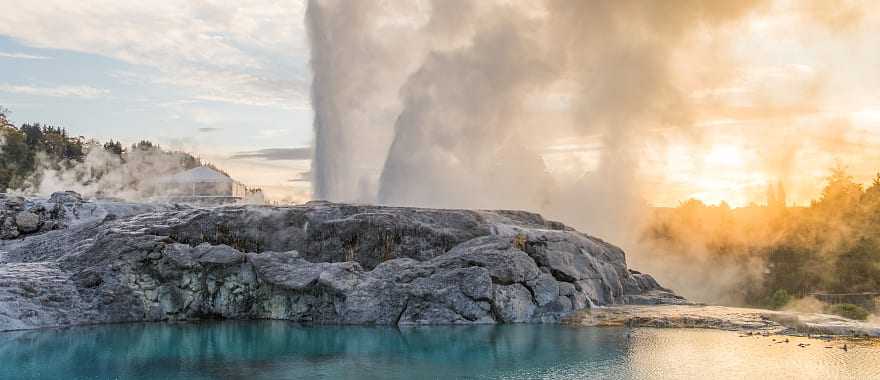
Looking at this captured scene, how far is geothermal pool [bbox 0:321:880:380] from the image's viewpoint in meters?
23.6

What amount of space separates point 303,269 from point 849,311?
98.1ft

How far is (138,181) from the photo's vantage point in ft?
297

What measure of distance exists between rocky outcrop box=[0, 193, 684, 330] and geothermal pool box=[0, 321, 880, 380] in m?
1.95

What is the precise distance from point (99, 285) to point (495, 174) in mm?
34019

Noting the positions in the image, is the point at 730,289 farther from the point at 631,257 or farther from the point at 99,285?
the point at 99,285

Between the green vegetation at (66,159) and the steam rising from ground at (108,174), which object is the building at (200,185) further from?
the green vegetation at (66,159)

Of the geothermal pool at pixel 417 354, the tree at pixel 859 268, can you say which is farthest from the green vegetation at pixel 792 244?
the geothermal pool at pixel 417 354

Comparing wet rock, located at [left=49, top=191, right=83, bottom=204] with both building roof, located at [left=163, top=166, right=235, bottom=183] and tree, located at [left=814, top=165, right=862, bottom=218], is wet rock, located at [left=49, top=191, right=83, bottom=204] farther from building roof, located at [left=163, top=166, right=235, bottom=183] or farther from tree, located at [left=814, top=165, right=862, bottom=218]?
tree, located at [left=814, top=165, right=862, bottom=218]

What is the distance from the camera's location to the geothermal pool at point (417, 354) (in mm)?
23625

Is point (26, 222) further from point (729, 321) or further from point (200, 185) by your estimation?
point (729, 321)

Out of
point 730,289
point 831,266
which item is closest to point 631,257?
point 730,289

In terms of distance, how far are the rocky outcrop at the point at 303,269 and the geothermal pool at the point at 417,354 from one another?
6.38 ft

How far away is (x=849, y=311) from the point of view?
40.8 m

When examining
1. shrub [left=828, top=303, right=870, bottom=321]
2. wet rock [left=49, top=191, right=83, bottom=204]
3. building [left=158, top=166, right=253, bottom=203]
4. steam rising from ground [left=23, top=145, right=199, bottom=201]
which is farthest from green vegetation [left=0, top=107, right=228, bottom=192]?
shrub [left=828, top=303, right=870, bottom=321]
